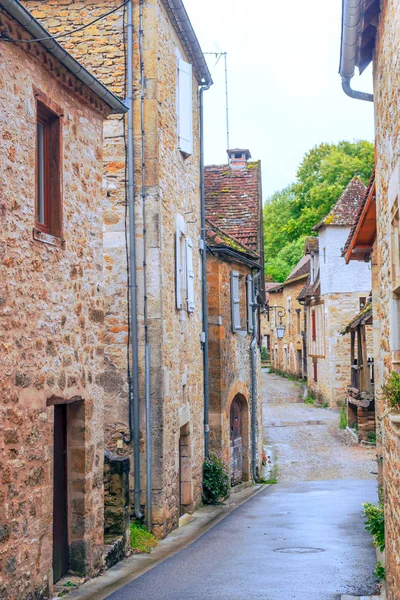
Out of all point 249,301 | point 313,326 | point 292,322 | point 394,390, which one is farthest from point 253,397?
point 292,322

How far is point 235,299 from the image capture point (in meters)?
17.9

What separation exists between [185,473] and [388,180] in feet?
26.4

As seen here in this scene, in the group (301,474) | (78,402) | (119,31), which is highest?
(119,31)

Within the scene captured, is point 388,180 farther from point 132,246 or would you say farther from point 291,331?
point 291,331

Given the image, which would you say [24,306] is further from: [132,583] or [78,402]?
[132,583]

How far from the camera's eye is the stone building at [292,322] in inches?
1788

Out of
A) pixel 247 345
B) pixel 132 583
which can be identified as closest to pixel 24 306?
pixel 132 583

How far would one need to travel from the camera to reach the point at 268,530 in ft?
41.4

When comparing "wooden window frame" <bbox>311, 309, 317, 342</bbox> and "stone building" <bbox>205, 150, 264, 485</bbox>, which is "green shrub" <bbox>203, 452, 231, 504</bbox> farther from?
"wooden window frame" <bbox>311, 309, 317, 342</bbox>

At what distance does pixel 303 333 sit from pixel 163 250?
32346 millimetres

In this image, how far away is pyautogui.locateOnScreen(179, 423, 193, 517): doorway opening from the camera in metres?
13.8

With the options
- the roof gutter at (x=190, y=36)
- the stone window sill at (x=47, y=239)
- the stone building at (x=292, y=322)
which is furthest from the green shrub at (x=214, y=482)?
the stone building at (x=292, y=322)

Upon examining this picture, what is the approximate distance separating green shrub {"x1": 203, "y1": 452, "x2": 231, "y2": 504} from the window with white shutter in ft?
12.0

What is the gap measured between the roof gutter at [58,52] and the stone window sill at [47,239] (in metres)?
1.62
